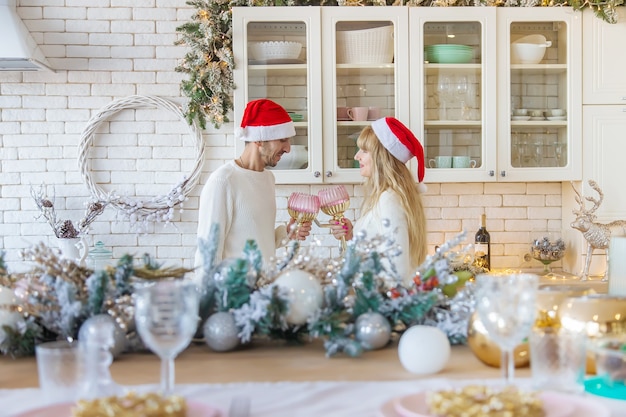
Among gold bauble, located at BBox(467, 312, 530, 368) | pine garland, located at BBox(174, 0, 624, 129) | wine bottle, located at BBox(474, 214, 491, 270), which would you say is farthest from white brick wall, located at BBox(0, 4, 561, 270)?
gold bauble, located at BBox(467, 312, 530, 368)

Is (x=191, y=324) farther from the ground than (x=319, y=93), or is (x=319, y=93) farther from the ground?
(x=319, y=93)

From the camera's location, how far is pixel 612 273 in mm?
1807

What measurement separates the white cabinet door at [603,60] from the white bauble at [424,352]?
2.80m

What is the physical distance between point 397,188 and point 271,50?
1173 millimetres

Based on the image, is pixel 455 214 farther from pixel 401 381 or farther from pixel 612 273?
pixel 401 381

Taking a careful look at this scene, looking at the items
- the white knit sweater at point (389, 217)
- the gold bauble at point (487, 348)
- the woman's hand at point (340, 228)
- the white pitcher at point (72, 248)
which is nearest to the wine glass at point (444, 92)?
the woman's hand at point (340, 228)

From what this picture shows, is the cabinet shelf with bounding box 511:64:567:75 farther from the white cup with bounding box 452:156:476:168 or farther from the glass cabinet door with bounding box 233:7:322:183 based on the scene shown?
the glass cabinet door with bounding box 233:7:322:183

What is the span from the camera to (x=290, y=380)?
138 cm

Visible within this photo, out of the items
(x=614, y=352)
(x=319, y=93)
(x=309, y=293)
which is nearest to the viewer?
(x=614, y=352)

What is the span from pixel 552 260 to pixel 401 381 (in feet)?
9.39

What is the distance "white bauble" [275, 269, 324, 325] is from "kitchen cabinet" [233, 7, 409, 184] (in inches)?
87.1

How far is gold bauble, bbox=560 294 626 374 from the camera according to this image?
Result: 4.66 feet

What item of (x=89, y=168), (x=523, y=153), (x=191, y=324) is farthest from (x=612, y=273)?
(x=89, y=168)

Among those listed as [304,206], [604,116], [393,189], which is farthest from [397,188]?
[604,116]
